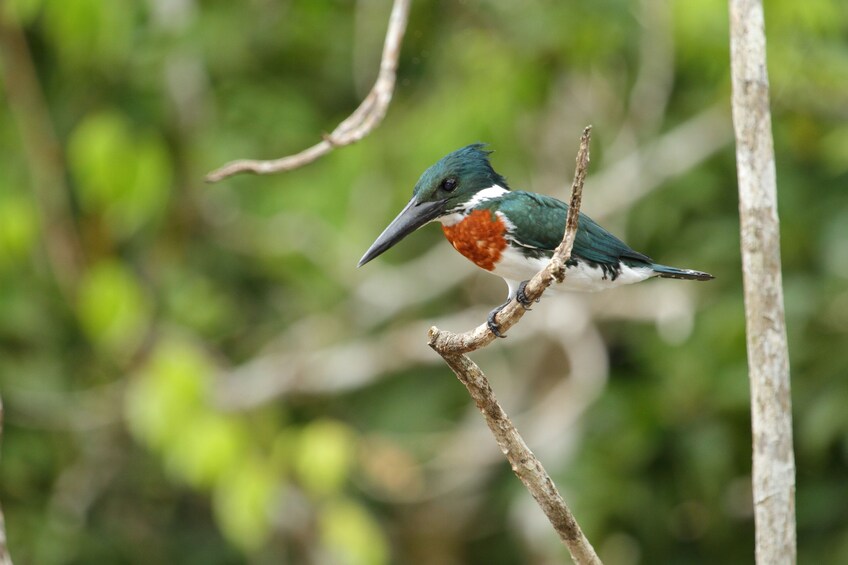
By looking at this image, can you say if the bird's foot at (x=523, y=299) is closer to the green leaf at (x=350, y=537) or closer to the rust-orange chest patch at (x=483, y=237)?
the rust-orange chest patch at (x=483, y=237)

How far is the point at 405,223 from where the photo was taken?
2.49m

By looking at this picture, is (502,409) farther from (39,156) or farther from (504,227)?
(39,156)

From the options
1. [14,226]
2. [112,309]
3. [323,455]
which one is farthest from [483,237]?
[14,226]

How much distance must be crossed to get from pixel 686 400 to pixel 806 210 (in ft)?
3.53

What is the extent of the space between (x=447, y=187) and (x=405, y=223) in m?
0.15

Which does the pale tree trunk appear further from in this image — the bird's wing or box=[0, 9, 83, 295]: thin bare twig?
box=[0, 9, 83, 295]: thin bare twig

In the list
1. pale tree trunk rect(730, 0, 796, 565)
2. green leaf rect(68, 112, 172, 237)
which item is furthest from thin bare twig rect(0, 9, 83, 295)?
pale tree trunk rect(730, 0, 796, 565)

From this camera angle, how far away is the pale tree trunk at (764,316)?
8.52 ft

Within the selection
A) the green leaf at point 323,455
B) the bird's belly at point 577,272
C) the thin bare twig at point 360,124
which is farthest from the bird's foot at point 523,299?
the green leaf at point 323,455

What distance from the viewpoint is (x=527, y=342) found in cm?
697

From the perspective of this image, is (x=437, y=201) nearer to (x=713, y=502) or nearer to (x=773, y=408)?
(x=773, y=408)

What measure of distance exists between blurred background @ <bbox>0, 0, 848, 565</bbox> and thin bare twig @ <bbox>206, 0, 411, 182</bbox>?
2.15 meters

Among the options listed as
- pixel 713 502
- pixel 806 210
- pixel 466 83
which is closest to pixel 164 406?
pixel 466 83

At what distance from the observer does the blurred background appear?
5.35 m
